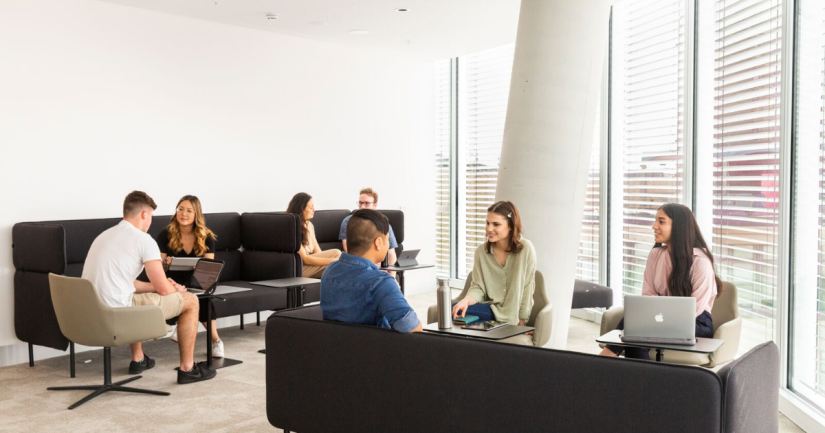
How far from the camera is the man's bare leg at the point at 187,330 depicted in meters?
5.68

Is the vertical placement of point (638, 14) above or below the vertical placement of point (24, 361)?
above

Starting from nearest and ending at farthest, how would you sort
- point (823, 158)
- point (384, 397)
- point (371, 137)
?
point (384, 397) → point (823, 158) → point (371, 137)

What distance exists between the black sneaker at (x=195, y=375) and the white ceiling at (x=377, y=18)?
344 cm

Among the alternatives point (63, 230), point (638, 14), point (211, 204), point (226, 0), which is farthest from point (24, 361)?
point (638, 14)

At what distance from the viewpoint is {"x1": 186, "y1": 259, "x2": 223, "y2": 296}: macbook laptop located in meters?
5.40

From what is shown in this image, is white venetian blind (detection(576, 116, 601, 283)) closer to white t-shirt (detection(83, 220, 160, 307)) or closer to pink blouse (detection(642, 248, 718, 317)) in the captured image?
pink blouse (detection(642, 248, 718, 317))

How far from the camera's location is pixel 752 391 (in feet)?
8.66

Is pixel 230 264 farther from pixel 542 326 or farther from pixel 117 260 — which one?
pixel 542 326

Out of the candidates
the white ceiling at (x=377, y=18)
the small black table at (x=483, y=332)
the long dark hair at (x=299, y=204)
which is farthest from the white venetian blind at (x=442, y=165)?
the small black table at (x=483, y=332)

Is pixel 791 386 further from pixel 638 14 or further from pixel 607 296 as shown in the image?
pixel 638 14

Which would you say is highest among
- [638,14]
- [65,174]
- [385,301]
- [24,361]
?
[638,14]

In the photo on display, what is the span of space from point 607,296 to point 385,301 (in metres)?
4.37

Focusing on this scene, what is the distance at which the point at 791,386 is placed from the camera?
480cm

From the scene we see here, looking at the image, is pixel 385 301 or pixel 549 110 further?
pixel 549 110
